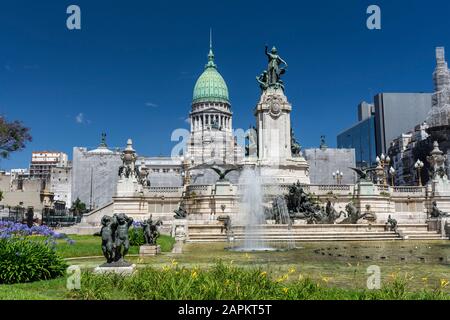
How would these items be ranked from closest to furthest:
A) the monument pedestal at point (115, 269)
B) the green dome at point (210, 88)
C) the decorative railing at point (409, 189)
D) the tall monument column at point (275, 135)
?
the monument pedestal at point (115, 269) → the decorative railing at point (409, 189) → the tall monument column at point (275, 135) → the green dome at point (210, 88)

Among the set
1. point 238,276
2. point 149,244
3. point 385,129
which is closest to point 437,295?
point 238,276

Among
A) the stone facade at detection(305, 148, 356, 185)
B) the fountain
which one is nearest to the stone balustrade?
the fountain

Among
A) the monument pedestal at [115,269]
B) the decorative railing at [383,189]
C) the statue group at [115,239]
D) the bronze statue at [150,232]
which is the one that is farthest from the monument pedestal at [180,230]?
the decorative railing at [383,189]

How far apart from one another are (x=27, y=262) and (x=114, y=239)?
8.14ft

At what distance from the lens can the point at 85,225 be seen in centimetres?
4400

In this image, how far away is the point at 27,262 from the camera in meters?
12.0

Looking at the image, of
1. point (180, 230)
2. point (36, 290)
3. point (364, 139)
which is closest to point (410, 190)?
point (180, 230)

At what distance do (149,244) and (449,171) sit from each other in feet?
221

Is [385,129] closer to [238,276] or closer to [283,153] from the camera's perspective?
[283,153]

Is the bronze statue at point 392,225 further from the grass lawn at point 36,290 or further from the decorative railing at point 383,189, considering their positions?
the grass lawn at point 36,290

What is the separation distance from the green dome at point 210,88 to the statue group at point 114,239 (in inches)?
4401

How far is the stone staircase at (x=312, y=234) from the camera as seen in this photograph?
103 feet

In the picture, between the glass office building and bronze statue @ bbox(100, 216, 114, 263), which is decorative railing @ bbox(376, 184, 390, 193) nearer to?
bronze statue @ bbox(100, 216, 114, 263)

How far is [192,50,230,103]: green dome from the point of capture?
124 meters
